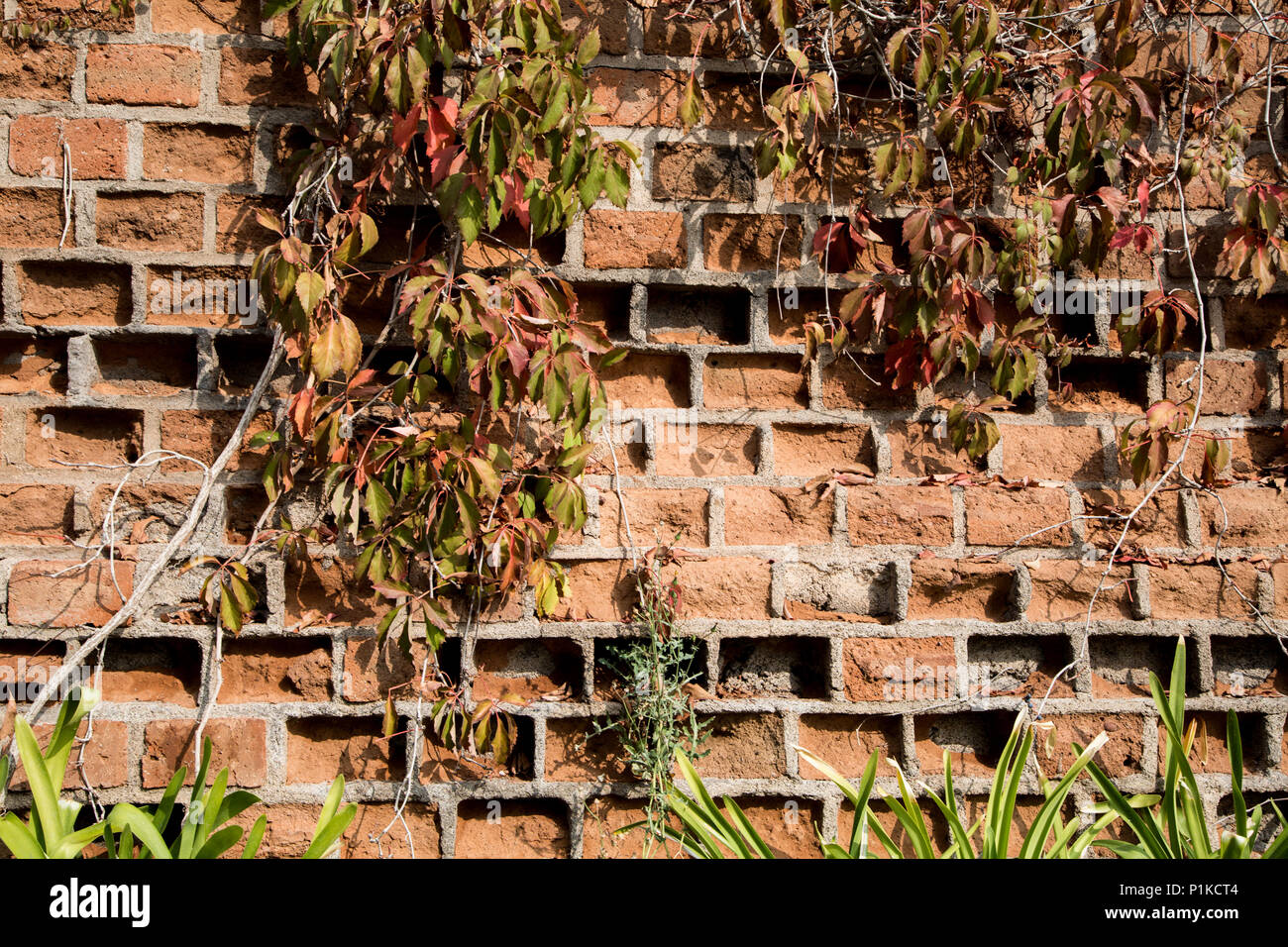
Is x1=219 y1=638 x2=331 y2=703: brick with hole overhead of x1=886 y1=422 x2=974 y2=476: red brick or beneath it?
beneath

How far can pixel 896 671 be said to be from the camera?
2.14m

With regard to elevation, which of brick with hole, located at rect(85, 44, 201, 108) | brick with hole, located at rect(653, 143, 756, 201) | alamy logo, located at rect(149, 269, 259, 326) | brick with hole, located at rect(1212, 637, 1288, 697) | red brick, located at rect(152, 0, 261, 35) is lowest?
brick with hole, located at rect(1212, 637, 1288, 697)

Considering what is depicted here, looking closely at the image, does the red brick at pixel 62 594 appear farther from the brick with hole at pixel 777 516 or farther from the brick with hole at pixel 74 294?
the brick with hole at pixel 777 516

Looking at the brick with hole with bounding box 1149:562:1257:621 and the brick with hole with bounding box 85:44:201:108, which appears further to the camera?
the brick with hole with bounding box 1149:562:1257:621

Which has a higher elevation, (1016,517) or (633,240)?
(633,240)

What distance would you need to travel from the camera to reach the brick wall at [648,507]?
2070 millimetres

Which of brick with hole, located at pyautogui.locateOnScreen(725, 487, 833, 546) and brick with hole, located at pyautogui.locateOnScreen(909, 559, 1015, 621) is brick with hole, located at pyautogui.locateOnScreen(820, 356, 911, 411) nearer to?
brick with hole, located at pyautogui.locateOnScreen(725, 487, 833, 546)

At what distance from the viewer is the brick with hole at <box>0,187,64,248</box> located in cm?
206

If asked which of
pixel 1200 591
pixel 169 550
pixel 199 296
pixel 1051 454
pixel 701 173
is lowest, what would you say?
pixel 1200 591

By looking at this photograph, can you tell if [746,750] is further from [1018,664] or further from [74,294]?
[74,294]

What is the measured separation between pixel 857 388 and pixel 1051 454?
1.65ft
